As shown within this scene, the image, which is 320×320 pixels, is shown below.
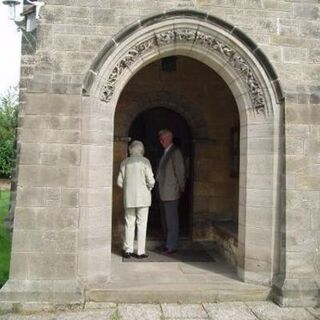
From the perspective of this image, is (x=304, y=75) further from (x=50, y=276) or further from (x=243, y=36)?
(x=50, y=276)

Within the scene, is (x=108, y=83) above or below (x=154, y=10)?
below

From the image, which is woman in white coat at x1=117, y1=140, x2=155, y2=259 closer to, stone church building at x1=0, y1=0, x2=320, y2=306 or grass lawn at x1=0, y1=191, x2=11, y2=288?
stone church building at x1=0, y1=0, x2=320, y2=306

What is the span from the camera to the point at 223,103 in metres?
8.08

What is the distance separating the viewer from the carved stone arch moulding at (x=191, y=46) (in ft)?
17.3

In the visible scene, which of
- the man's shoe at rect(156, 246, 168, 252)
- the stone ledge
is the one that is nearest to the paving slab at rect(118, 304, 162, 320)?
the stone ledge

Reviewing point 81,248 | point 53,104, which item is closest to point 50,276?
point 81,248

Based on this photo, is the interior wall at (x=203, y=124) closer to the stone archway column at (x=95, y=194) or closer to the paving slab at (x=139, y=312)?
the stone archway column at (x=95, y=194)

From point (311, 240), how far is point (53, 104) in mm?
3500

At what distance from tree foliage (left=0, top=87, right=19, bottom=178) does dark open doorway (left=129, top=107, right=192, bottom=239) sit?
13.7m

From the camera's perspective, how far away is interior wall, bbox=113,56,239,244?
792cm

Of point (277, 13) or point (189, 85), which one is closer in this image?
point (277, 13)

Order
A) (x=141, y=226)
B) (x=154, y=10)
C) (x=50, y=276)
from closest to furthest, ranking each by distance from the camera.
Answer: (x=50, y=276)
(x=154, y=10)
(x=141, y=226)

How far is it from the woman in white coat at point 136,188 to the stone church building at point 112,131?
1019 mm

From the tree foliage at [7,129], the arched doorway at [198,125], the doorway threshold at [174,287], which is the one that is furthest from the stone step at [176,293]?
the tree foliage at [7,129]
